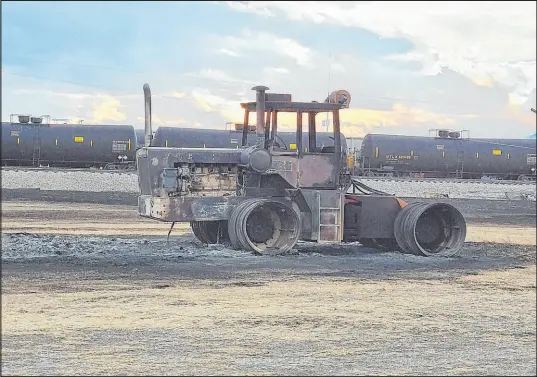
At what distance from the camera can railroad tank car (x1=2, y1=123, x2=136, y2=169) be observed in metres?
34.2

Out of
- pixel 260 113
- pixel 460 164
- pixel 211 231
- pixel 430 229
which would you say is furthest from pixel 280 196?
pixel 460 164

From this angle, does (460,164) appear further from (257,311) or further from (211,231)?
(257,311)

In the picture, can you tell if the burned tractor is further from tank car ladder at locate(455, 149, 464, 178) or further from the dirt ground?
tank car ladder at locate(455, 149, 464, 178)

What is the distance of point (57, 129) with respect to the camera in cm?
3444

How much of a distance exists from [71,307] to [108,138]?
28179 millimetres

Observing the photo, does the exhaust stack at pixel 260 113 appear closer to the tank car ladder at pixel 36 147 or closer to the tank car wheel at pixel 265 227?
the tank car wheel at pixel 265 227

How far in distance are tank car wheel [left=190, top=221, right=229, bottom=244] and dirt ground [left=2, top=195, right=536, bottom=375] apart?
1.78ft

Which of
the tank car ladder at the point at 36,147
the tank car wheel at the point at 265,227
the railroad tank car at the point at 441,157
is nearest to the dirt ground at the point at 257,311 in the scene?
the tank car wheel at the point at 265,227

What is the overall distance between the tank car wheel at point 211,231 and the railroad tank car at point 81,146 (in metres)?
19.4

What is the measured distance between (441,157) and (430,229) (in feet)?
82.4

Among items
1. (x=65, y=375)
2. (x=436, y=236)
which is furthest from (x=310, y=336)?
(x=436, y=236)

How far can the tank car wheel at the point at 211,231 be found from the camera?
15.1m

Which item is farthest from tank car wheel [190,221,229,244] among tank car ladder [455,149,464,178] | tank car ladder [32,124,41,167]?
tank car ladder [455,149,464,178]

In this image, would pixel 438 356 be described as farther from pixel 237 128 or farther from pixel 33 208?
pixel 33 208
